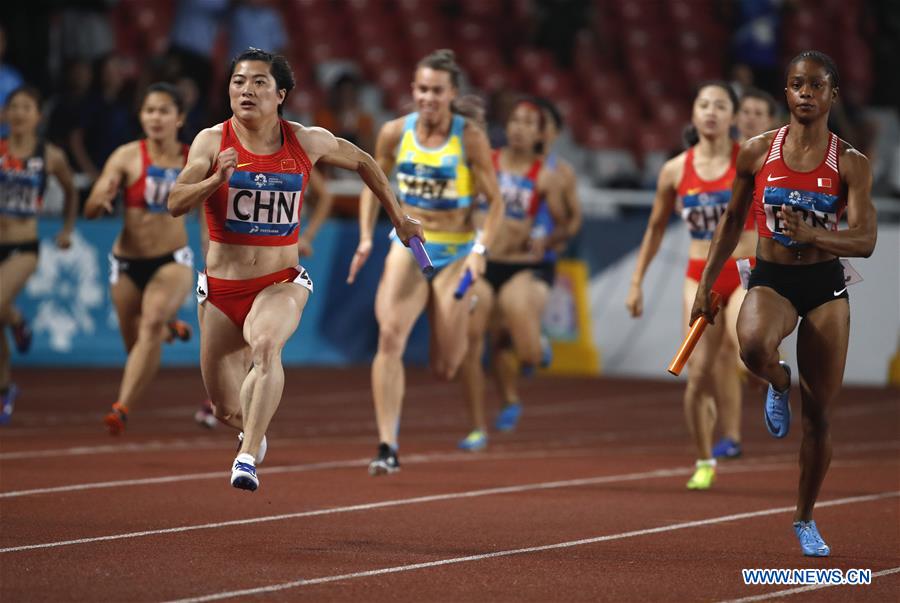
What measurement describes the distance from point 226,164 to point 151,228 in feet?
14.9

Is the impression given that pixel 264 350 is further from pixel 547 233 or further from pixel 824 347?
pixel 547 233

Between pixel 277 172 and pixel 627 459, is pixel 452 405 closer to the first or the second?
pixel 627 459

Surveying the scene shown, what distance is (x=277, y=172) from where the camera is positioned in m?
7.99

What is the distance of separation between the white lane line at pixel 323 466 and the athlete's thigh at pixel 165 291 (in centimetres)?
154

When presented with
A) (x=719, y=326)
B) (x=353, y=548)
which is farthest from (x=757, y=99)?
(x=353, y=548)

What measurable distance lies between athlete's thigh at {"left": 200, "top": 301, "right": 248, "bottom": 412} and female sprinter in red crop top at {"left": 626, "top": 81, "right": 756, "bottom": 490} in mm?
2788

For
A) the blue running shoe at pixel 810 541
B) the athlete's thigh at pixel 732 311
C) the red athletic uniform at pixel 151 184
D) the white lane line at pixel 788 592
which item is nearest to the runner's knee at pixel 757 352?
the blue running shoe at pixel 810 541

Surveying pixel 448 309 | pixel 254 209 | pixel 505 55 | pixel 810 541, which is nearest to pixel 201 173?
pixel 254 209

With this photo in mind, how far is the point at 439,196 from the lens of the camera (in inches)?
425

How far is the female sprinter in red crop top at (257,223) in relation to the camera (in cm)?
787

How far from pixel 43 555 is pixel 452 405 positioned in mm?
9144

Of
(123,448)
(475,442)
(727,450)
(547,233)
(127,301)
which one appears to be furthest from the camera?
(547,233)

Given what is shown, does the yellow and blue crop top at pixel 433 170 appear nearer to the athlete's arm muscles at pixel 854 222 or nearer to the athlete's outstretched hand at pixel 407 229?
the athlete's outstretched hand at pixel 407 229

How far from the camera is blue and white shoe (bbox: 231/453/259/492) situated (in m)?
7.42
